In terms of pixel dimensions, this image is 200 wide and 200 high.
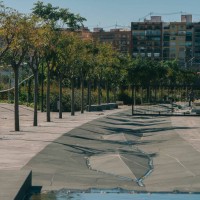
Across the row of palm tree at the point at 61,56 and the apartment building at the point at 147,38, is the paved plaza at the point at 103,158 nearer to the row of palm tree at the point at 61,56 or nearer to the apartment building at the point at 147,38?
the row of palm tree at the point at 61,56

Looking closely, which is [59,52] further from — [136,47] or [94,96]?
[136,47]

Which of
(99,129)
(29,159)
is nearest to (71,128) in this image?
(99,129)

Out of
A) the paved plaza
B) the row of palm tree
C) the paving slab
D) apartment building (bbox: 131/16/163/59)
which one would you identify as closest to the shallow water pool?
the paving slab

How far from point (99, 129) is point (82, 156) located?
14133 mm

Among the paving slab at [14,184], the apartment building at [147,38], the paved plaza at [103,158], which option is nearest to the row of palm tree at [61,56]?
the paved plaza at [103,158]

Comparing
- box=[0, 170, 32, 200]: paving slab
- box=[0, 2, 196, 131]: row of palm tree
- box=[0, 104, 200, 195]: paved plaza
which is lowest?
box=[0, 104, 200, 195]: paved plaza

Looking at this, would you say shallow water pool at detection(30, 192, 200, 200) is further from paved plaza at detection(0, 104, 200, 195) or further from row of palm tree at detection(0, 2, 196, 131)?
row of palm tree at detection(0, 2, 196, 131)

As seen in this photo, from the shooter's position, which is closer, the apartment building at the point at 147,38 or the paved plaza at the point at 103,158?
the paved plaza at the point at 103,158

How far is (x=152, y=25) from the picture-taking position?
194 meters

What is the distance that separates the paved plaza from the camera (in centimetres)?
1878

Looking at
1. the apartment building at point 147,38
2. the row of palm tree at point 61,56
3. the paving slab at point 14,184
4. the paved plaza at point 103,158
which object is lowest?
the paved plaza at point 103,158

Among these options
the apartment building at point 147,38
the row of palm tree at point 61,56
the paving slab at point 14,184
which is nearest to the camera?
the paving slab at point 14,184

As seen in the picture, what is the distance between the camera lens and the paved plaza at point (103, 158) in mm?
18781

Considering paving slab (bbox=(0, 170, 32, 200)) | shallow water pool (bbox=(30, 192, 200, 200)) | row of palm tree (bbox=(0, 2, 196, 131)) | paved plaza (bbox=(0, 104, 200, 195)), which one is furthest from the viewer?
row of palm tree (bbox=(0, 2, 196, 131))
